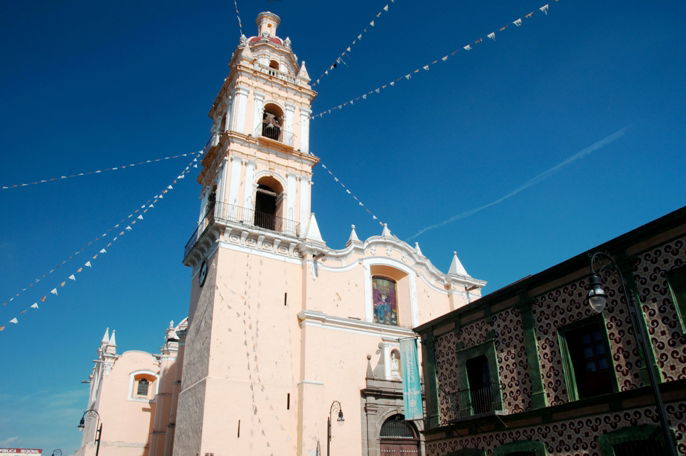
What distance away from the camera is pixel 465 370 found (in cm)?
1554

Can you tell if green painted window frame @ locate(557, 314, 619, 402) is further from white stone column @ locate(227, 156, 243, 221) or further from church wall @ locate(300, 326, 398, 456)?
white stone column @ locate(227, 156, 243, 221)

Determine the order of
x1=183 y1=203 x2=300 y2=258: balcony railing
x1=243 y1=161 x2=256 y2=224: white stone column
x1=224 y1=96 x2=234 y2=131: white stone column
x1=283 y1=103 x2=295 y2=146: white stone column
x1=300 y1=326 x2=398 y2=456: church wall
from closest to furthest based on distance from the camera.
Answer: x1=300 y1=326 x2=398 y2=456: church wall, x1=183 y1=203 x2=300 y2=258: balcony railing, x1=243 y1=161 x2=256 y2=224: white stone column, x1=224 y1=96 x2=234 y2=131: white stone column, x1=283 y1=103 x2=295 y2=146: white stone column

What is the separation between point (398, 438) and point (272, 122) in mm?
15282

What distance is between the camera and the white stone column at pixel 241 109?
25.5 metres

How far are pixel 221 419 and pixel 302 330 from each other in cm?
472

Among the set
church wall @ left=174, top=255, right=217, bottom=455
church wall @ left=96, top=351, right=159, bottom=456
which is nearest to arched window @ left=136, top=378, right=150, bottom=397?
church wall @ left=96, top=351, right=159, bottom=456

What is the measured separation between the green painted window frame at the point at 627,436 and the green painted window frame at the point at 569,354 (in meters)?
0.86

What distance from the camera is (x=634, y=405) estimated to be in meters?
11.0

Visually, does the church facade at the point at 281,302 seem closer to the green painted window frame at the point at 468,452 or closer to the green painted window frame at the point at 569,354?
the green painted window frame at the point at 468,452

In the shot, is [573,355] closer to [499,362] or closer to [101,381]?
[499,362]

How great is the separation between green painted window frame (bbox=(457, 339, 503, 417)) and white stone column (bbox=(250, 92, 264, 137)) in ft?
47.8

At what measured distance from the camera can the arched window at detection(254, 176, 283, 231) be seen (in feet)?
82.5

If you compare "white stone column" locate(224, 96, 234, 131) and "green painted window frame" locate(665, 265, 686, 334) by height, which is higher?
"white stone column" locate(224, 96, 234, 131)

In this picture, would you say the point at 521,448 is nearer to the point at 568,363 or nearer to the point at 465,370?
the point at 568,363
